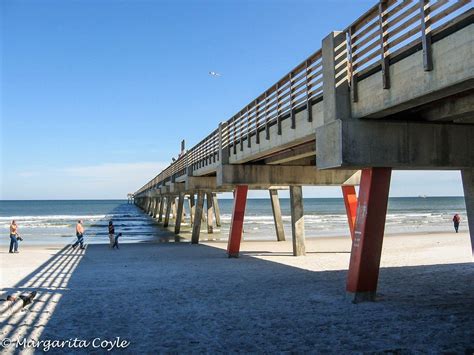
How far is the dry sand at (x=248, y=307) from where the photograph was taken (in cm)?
683

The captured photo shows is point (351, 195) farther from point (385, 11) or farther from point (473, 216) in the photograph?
point (385, 11)

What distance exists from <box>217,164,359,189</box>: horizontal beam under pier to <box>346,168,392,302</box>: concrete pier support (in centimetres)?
803

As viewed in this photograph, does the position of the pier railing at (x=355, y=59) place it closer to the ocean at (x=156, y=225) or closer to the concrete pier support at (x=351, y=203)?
the concrete pier support at (x=351, y=203)

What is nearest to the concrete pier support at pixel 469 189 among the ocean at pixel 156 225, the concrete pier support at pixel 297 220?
the concrete pier support at pixel 297 220

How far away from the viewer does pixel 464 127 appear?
362 inches

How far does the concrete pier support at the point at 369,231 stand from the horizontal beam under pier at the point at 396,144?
22.4 inches

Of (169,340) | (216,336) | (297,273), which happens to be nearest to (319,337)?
(216,336)

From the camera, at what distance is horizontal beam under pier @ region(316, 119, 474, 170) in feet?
28.3

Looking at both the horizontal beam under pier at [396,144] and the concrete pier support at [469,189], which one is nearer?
the horizontal beam under pier at [396,144]

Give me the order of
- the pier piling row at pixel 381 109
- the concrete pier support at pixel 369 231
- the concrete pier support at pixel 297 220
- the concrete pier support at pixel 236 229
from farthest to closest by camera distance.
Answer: the concrete pier support at pixel 236 229 < the concrete pier support at pixel 297 220 < the concrete pier support at pixel 369 231 < the pier piling row at pixel 381 109

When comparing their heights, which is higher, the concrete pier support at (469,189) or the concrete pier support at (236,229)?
the concrete pier support at (469,189)

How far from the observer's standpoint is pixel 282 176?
1761 centimetres

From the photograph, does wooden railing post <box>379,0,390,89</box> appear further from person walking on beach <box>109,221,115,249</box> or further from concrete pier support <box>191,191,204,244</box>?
concrete pier support <box>191,191,204,244</box>

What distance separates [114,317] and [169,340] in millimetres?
1917
